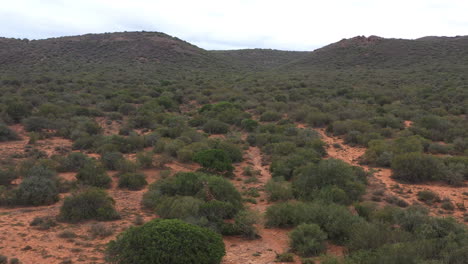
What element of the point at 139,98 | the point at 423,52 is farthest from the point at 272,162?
the point at 423,52

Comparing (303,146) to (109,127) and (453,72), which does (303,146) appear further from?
(453,72)

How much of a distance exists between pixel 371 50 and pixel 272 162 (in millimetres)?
56519

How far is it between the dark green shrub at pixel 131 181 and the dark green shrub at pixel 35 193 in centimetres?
203

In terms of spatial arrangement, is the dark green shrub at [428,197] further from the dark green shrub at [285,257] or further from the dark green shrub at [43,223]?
the dark green shrub at [43,223]

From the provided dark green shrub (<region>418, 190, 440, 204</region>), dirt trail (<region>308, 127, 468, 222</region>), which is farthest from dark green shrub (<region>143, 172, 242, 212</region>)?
dark green shrub (<region>418, 190, 440, 204</region>)

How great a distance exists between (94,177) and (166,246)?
6.01m

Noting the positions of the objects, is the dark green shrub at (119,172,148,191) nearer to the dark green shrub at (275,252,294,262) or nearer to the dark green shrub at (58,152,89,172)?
the dark green shrub at (58,152,89,172)

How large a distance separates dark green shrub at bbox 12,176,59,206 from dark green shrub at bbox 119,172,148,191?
6.65ft

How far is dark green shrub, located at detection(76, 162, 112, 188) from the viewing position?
11.0m

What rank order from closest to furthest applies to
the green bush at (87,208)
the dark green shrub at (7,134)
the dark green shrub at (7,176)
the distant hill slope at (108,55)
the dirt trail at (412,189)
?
the green bush at (87,208), the dirt trail at (412,189), the dark green shrub at (7,176), the dark green shrub at (7,134), the distant hill slope at (108,55)

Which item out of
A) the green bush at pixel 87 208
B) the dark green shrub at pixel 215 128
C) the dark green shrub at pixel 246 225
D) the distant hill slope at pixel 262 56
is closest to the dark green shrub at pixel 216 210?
the dark green shrub at pixel 246 225

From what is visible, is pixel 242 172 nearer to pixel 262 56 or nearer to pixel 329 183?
pixel 329 183

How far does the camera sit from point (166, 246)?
6.18 metres

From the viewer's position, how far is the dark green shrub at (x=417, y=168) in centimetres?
1172
